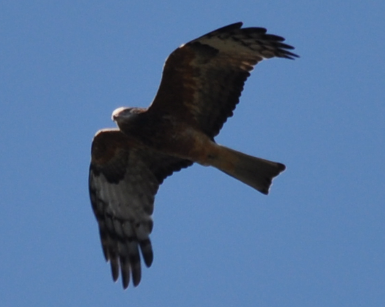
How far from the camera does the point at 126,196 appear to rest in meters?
10.5

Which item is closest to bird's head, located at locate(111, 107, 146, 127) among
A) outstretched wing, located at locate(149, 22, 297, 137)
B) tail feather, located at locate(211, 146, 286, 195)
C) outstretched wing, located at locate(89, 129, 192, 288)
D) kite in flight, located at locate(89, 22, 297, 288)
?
kite in flight, located at locate(89, 22, 297, 288)

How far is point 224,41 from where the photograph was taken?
951 centimetres

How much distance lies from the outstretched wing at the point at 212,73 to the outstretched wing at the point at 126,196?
2.46 ft

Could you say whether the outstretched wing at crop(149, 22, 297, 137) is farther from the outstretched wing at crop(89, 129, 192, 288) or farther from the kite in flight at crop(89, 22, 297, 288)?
the outstretched wing at crop(89, 129, 192, 288)

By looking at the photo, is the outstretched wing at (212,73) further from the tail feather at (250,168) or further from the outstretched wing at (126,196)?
the outstretched wing at (126,196)

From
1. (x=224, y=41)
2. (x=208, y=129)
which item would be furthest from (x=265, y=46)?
(x=208, y=129)

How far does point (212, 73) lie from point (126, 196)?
73.2 inches

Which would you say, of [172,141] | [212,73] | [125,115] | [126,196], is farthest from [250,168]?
[126,196]

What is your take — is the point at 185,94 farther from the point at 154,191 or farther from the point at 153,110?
the point at 154,191

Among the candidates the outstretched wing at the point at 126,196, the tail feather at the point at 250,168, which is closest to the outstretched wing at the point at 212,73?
the tail feather at the point at 250,168

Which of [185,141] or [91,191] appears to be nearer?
[185,141]

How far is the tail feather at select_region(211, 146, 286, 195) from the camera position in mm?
9805

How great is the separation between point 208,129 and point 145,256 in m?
1.65

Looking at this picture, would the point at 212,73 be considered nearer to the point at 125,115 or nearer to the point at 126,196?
the point at 125,115
